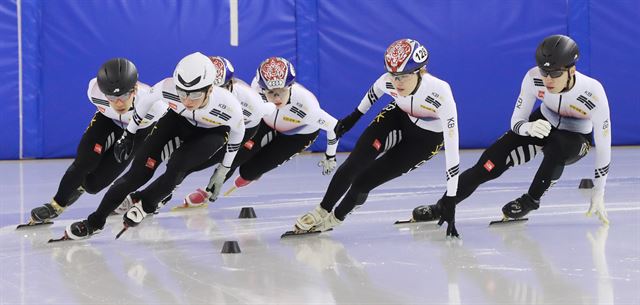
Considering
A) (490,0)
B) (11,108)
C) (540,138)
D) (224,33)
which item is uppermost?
(540,138)

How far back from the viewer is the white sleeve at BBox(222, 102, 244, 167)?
5.94m

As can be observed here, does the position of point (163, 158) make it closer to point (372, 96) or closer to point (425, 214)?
point (372, 96)

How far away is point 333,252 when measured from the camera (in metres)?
5.26

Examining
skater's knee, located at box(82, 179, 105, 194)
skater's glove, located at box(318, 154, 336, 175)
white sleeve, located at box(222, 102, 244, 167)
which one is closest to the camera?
white sleeve, located at box(222, 102, 244, 167)

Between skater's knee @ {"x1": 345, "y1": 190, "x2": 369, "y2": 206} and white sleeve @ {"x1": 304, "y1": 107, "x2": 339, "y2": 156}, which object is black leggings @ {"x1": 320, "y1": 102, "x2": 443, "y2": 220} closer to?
skater's knee @ {"x1": 345, "y1": 190, "x2": 369, "y2": 206}

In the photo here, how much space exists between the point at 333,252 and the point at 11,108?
26.2 ft

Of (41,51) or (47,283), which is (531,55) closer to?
(41,51)

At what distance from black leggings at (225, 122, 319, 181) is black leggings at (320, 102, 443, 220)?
1464 mm

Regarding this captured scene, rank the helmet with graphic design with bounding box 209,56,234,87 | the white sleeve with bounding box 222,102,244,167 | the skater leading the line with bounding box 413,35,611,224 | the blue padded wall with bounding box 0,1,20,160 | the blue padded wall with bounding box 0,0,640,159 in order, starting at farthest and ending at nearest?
the blue padded wall with bounding box 0,0,640,159 → the blue padded wall with bounding box 0,1,20,160 → the helmet with graphic design with bounding box 209,56,234,87 → the white sleeve with bounding box 222,102,244,167 → the skater leading the line with bounding box 413,35,611,224

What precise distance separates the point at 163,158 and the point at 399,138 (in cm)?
149

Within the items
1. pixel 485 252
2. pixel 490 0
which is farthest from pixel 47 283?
pixel 490 0

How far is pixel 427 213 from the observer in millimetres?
6438

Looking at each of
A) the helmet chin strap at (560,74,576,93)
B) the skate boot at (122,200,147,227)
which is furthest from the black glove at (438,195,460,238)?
the skate boot at (122,200,147,227)

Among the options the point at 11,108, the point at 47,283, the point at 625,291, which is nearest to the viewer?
the point at 625,291
